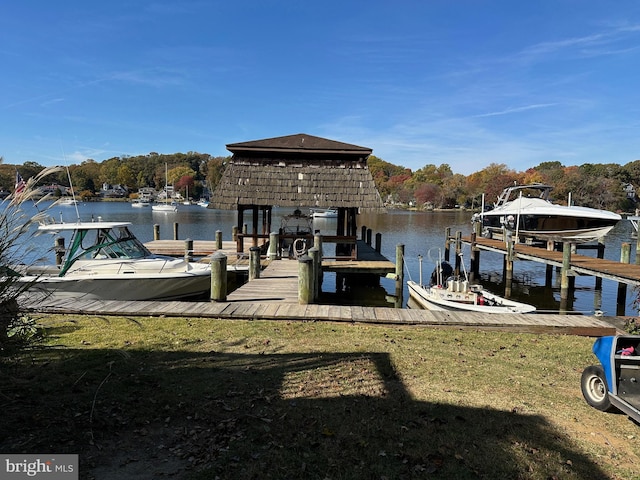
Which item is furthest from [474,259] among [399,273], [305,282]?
[305,282]

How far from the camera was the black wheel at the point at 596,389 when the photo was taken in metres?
5.11

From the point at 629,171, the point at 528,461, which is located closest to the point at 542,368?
the point at 528,461

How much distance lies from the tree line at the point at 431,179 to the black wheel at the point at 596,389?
7910 centimetres

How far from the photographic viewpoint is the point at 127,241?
48.0 feet

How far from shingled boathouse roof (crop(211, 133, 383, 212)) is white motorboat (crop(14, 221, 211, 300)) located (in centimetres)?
472

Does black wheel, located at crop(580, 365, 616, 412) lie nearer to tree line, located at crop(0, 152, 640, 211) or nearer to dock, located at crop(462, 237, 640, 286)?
dock, located at crop(462, 237, 640, 286)

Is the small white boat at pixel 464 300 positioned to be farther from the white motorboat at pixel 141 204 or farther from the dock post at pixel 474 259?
the white motorboat at pixel 141 204

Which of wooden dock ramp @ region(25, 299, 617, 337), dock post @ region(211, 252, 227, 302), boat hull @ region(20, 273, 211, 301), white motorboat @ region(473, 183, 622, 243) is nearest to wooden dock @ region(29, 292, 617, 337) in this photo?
wooden dock ramp @ region(25, 299, 617, 337)

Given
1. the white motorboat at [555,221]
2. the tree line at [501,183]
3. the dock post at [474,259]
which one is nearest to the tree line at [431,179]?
the tree line at [501,183]

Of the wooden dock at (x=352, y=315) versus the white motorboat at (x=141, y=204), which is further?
the white motorboat at (x=141, y=204)

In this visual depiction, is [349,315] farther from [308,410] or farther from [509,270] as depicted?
[509,270]

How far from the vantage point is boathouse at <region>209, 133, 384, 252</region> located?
60.8 feet

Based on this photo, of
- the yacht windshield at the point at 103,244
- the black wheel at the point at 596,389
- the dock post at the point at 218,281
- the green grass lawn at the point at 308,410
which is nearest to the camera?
the green grass lawn at the point at 308,410

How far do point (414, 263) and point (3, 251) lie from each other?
2665 centimetres
